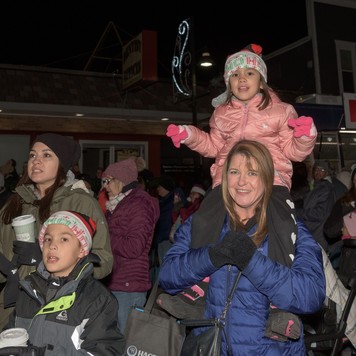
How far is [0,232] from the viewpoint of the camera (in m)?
3.22

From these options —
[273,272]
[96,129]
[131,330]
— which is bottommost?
[131,330]

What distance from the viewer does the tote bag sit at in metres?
2.53

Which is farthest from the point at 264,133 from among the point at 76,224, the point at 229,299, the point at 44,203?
the point at 44,203

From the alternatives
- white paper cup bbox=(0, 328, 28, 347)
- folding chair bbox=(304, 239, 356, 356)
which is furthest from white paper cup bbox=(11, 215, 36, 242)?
folding chair bbox=(304, 239, 356, 356)

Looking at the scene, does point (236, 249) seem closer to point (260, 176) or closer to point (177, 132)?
point (260, 176)

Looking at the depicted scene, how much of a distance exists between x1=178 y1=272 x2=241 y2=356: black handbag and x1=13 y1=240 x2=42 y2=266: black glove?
1.11 meters

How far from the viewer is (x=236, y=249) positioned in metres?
2.11

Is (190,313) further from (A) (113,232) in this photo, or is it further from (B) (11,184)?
(B) (11,184)

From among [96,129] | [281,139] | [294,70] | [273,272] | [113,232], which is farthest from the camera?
[294,70]

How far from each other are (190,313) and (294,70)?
16592 millimetres

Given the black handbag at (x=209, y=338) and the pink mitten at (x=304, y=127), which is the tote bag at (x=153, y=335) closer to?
the black handbag at (x=209, y=338)

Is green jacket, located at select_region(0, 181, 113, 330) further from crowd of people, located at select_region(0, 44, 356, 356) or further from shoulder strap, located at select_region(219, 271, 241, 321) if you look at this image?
→ shoulder strap, located at select_region(219, 271, 241, 321)

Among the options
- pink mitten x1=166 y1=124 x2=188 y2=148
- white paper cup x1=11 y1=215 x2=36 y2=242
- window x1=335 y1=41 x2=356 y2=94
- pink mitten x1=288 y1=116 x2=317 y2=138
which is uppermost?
window x1=335 y1=41 x2=356 y2=94

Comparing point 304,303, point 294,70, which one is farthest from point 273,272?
point 294,70
